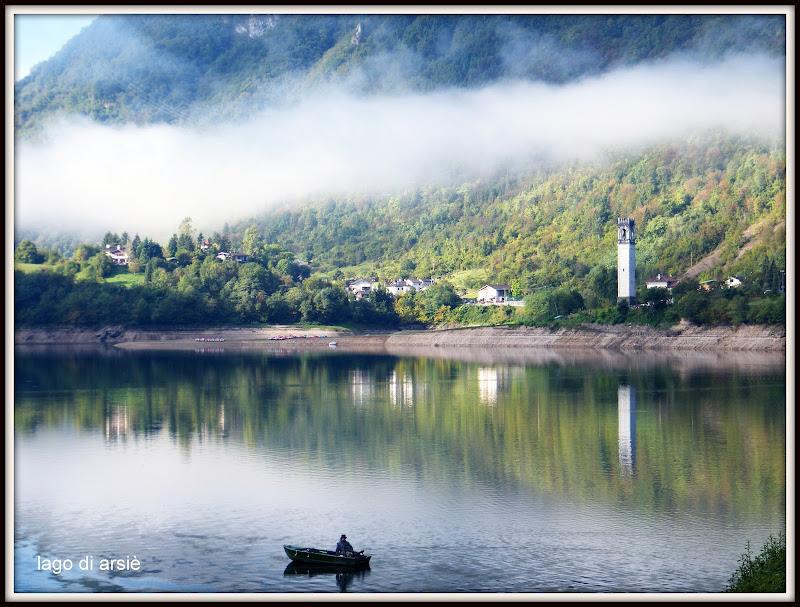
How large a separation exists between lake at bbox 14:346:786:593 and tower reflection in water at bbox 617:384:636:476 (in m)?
0.12

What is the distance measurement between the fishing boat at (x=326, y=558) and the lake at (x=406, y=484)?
25 cm

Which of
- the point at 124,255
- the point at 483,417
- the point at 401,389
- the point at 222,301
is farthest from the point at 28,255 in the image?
the point at 483,417

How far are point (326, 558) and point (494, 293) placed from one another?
9691cm

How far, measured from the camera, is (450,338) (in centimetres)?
9700

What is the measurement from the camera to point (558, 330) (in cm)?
8794

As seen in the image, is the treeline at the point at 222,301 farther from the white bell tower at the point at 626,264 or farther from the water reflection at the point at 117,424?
the water reflection at the point at 117,424

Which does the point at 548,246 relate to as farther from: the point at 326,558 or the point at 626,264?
the point at 326,558

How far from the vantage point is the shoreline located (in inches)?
3009

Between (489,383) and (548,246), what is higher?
(548,246)

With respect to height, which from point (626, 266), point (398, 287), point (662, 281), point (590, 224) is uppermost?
point (590, 224)

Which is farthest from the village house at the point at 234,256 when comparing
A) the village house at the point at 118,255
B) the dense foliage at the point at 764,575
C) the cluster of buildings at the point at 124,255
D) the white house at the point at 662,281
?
the dense foliage at the point at 764,575

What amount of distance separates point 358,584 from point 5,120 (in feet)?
33.5

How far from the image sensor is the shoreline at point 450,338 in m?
76.4

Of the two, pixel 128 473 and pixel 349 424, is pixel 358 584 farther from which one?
pixel 349 424
